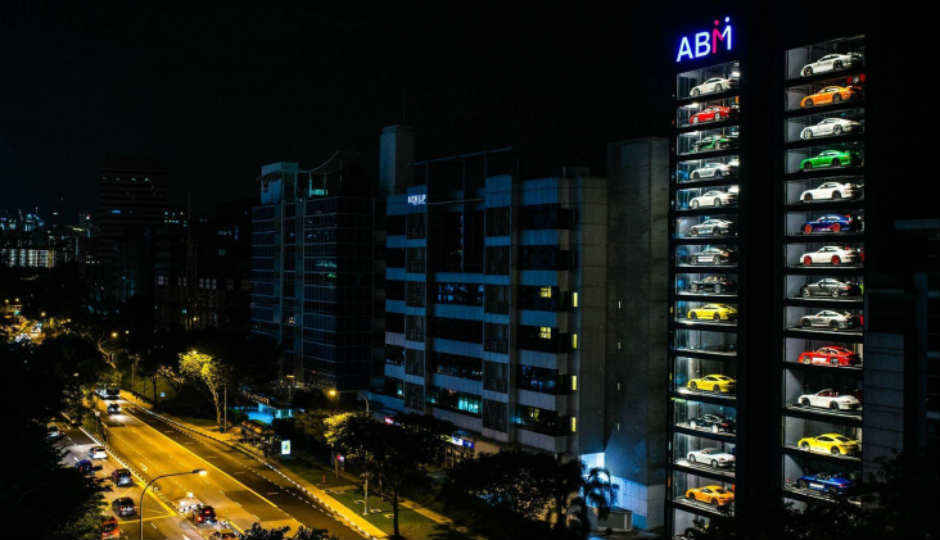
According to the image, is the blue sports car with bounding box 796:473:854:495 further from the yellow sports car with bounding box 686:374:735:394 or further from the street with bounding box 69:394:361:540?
the street with bounding box 69:394:361:540

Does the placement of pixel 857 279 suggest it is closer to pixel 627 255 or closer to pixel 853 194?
pixel 853 194

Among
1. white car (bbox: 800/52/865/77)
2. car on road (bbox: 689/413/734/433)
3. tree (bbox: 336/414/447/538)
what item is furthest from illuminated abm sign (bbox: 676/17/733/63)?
tree (bbox: 336/414/447/538)

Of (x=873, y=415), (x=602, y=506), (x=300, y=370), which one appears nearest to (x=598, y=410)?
(x=602, y=506)

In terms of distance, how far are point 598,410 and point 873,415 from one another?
89.4 ft

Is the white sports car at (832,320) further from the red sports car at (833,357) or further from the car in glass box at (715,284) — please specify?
the car in glass box at (715,284)

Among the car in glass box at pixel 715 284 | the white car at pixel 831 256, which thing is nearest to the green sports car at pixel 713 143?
the car in glass box at pixel 715 284

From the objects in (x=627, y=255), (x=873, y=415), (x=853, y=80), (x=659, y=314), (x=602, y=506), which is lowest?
(x=602, y=506)

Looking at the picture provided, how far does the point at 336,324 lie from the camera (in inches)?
4385

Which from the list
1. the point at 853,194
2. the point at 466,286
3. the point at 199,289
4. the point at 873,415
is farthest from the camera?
the point at 199,289

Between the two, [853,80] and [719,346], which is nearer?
[853,80]

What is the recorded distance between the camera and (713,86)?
66.3 meters

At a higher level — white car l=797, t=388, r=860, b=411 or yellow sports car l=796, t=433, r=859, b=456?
white car l=797, t=388, r=860, b=411

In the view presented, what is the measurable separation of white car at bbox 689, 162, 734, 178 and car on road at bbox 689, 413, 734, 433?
19.8 meters

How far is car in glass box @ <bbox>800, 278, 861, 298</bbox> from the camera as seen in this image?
57.9 meters
